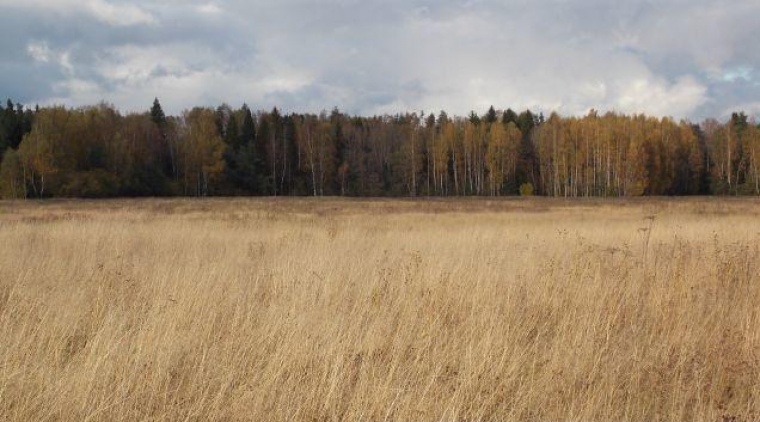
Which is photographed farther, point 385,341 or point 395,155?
point 395,155

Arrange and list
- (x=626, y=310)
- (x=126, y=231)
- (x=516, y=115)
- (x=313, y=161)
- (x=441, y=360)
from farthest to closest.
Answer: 1. (x=516, y=115)
2. (x=313, y=161)
3. (x=126, y=231)
4. (x=626, y=310)
5. (x=441, y=360)

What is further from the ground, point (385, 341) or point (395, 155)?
point (395, 155)

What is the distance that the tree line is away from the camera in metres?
67.5

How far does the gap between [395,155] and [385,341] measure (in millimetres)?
76892

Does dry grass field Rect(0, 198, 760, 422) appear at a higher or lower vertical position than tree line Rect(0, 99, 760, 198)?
lower

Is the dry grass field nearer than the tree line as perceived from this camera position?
Yes

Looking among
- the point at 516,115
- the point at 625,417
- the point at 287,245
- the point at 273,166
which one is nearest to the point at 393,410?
the point at 625,417

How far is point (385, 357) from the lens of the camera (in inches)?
171

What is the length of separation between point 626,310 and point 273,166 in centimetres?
7099

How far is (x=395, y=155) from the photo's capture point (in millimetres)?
81062

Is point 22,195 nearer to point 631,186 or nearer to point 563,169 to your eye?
point 563,169

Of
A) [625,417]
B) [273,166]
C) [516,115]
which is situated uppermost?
[516,115]

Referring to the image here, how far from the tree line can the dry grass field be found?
61.3 metres

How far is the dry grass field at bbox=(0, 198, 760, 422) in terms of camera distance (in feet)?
11.8
